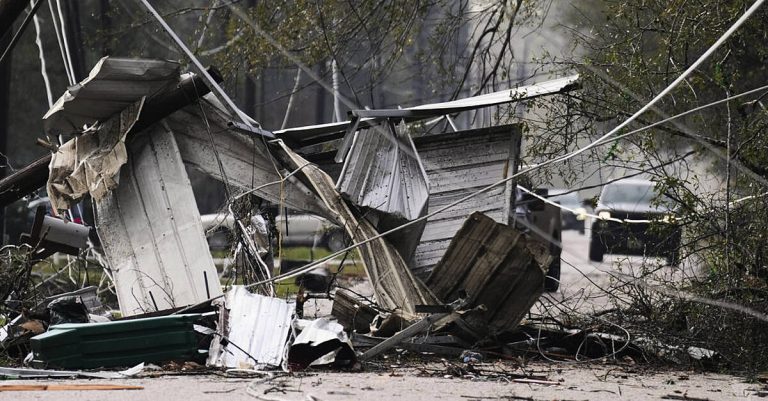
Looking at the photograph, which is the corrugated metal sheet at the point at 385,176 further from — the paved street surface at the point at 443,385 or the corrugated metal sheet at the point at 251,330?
the paved street surface at the point at 443,385

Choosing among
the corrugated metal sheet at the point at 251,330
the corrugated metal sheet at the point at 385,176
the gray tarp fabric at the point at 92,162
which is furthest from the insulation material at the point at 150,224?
the corrugated metal sheet at the point at 251,330

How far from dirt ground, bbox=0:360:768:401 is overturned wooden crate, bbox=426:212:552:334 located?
0.66 m

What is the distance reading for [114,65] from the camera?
32.7ft

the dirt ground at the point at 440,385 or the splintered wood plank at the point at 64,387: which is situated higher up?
the dirt ground at the point at 440,385

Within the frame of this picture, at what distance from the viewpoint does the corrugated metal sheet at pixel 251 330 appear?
8.34m

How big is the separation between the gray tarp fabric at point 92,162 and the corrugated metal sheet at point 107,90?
118 mm

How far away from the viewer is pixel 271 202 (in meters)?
11.0

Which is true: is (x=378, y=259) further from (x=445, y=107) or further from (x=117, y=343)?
(x=117, y=343)

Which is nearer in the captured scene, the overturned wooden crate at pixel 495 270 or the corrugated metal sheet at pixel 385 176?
the overturned wooden crate at pixel 495 270

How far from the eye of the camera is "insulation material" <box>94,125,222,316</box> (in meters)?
10.6

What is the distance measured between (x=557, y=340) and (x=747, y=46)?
160 inches

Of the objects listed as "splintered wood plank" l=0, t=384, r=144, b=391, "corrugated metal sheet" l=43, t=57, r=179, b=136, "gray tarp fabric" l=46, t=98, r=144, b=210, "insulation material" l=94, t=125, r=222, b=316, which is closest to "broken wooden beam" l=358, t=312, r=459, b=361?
"splintered wood plank" l=0, t=384, r=144, b=391

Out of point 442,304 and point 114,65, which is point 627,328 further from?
point 114,65

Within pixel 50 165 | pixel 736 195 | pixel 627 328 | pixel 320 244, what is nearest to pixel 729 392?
pixel 627 328
